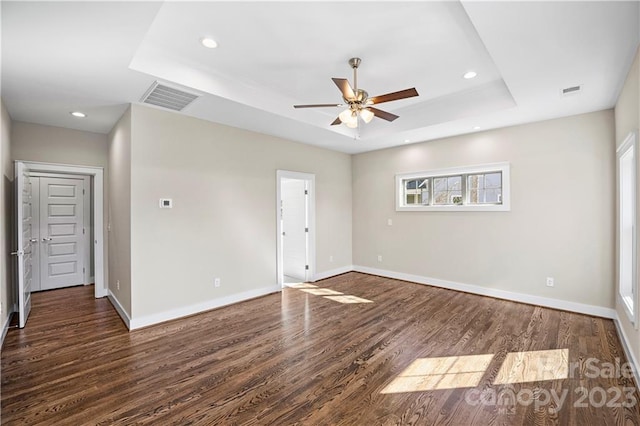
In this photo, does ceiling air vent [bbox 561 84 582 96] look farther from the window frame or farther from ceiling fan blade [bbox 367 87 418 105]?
ceiling fan blade [bbox 367 87 418 105]

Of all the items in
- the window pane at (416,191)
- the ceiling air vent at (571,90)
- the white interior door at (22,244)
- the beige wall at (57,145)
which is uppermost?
the ceiling air vent at (571,90)

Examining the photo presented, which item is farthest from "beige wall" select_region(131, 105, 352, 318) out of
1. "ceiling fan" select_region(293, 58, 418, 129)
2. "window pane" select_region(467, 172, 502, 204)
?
"window pane" select_region(467, 172, 502, 204)

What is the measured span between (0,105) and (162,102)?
5.41ft

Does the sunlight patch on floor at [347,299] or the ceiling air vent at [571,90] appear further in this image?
the sunlight patch on floor at [347,299]

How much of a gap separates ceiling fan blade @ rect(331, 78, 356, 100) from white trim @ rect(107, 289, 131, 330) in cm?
358

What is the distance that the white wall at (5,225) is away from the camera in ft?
10.5

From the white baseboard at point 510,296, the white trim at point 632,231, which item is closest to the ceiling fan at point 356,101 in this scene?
the white trim at point 632,231

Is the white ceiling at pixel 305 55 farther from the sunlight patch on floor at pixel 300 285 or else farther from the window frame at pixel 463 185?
the sunlight patch on floor at pixel 300 285

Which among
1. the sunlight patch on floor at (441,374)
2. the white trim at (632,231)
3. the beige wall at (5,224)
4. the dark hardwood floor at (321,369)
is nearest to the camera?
the dark hardwood floor at (321,369)

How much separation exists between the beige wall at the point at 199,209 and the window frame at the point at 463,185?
2.10 m

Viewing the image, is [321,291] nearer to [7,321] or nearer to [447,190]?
[447,190]

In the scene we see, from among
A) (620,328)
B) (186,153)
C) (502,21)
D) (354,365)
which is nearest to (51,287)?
(186,153)

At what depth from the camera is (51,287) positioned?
511 cm

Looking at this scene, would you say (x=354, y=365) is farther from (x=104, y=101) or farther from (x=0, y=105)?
(x=0, y=105)
